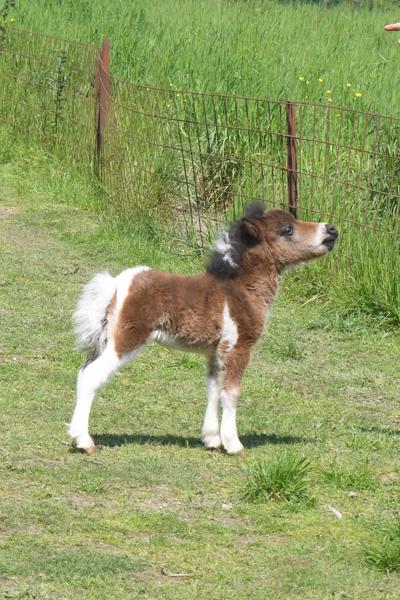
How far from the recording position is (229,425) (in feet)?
21.8

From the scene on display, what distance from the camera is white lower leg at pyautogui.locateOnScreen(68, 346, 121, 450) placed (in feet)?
21.1

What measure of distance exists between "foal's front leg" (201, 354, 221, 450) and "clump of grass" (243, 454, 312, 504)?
79 centimetres

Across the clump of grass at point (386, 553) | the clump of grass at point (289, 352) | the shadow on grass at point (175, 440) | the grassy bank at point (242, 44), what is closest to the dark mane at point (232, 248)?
the shadow on grass at point (175, 440)

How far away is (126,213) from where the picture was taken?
12.6m

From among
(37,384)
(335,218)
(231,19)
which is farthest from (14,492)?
(231,19)

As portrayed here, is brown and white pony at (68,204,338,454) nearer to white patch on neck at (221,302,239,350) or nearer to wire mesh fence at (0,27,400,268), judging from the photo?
white patch on neck at (221,302,239,350)

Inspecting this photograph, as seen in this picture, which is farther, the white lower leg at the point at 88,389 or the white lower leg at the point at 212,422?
the white lower leg at the point at 212,422

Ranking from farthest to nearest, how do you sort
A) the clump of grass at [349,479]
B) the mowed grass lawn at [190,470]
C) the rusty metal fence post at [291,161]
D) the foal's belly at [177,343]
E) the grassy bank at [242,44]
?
the grassy bank at [242,44] < the rusty metal fence post at [291,161] < the foal's belly at [177,343] < the clump of grass at [349,479] < the mowed grass lawn at [190,470]

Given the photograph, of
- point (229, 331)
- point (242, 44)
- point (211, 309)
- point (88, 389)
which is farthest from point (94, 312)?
point (242, 44)

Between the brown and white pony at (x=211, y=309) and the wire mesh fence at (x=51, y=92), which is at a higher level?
the brown and white pony at (x=211, y=309)

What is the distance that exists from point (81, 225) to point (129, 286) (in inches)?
251

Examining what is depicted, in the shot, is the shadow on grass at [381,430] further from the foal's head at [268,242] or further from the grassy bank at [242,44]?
the grassy bank at [242,44]

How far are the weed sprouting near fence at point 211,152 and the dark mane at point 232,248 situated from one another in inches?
120

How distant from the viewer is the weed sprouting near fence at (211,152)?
33.2ft
